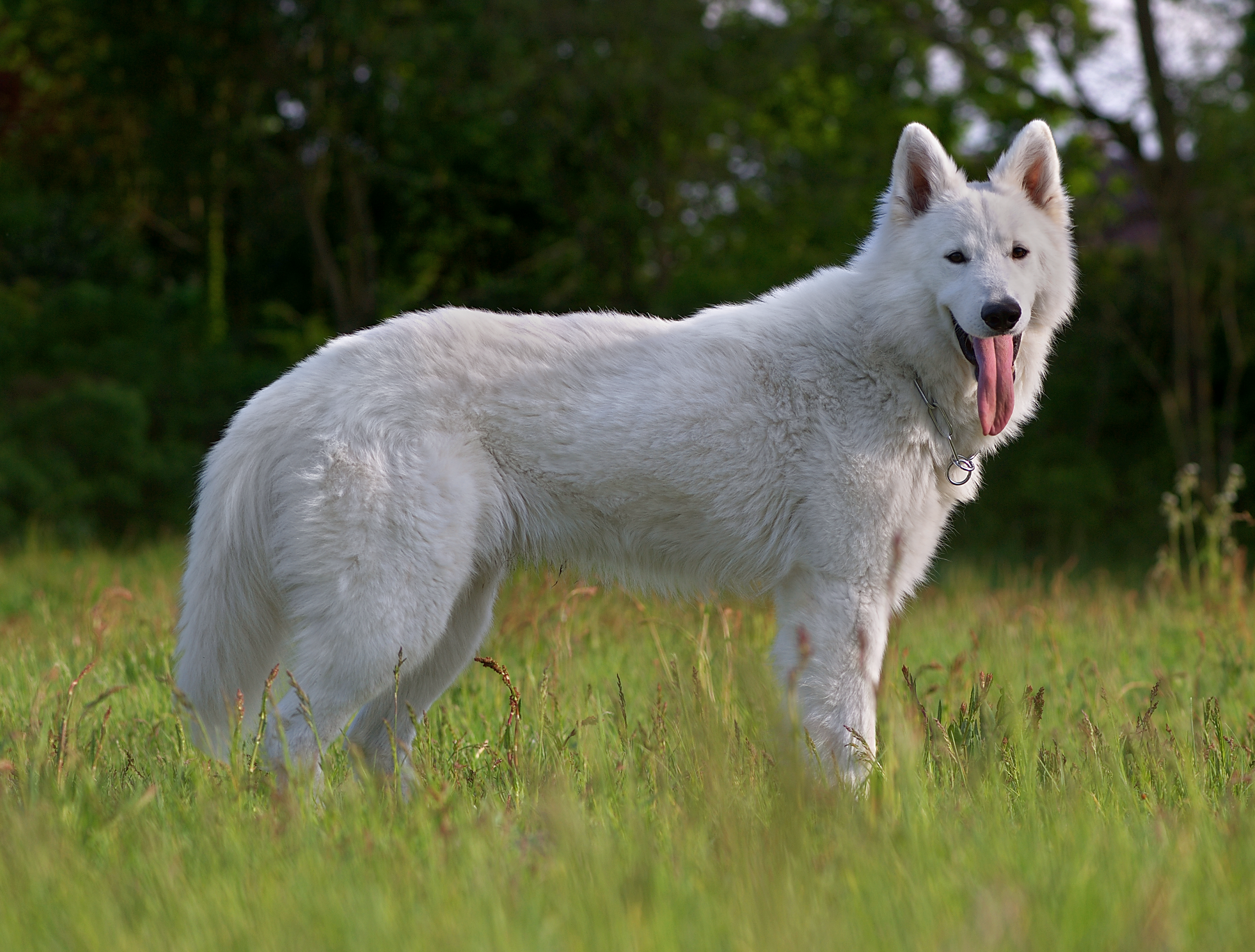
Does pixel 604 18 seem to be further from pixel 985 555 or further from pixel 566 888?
pixel 566 888

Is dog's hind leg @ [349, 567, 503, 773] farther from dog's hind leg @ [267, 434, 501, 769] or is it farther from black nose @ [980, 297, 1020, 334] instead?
black nose @ [980, 297, 1020, 334]

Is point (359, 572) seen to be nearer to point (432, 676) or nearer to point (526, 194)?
point (432, 676)

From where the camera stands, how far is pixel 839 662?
3.40 metres

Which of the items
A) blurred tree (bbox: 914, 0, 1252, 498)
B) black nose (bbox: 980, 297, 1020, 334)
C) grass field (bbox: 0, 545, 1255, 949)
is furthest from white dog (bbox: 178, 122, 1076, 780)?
blurred tree (bbox: 914, 0, 1252, 498)

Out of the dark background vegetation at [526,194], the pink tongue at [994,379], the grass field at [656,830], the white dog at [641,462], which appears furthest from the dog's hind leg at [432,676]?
the dark background vegetation at [526,194]

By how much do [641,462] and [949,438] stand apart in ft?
3.58

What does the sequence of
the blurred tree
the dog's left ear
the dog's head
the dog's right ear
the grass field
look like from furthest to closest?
the blurred tree < the dog's left ear < the dog's right ear < the dog's head < the grass field

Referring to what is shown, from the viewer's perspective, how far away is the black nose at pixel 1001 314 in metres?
3.38

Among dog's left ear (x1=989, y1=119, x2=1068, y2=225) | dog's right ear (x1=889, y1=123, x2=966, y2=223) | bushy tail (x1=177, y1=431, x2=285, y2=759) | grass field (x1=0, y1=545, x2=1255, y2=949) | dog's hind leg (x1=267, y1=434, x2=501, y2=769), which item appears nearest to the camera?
grass field (x1=0, y1=545, x2=1255, y2=949)

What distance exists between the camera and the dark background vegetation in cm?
1279

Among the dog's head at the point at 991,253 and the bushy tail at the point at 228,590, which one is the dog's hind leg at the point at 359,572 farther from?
the dog's head at the point at 991,253

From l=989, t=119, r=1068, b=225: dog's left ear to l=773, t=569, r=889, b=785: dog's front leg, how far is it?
1.52 m

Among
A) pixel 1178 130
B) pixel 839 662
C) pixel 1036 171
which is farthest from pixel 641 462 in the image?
pixel 1178 130

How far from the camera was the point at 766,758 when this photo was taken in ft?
9.45
